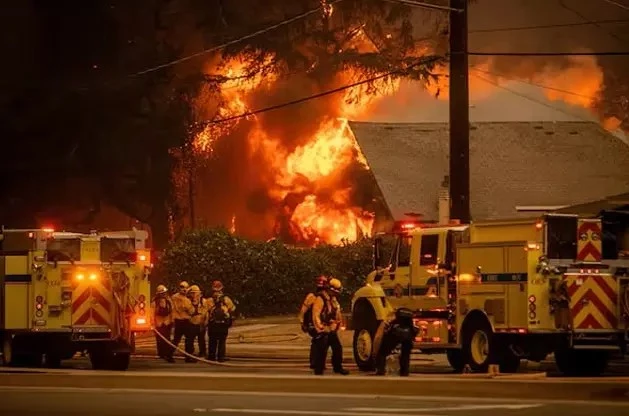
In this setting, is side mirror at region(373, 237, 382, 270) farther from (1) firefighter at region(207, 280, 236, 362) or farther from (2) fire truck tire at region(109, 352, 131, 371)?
(2) fire truck tire at region(109, 352, 131, 371)

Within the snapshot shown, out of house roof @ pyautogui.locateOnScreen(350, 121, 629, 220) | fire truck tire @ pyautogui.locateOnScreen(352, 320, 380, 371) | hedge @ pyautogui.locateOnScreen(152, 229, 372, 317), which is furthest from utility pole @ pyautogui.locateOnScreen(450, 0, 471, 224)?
house roof @ pyautogui.locateOnScreen(350, 121, 629, 220)

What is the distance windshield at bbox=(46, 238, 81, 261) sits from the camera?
21.8 metres

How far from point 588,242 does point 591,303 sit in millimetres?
979

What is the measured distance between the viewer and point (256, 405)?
14570 mm

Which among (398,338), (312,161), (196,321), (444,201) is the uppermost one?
(312,161)

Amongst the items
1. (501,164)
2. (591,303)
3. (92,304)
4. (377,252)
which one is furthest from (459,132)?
(501,164)

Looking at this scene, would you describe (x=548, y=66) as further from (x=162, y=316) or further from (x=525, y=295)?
(x=525, y=295)

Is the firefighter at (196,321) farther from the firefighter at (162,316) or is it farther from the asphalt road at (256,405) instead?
the asphalt road at (256,405)

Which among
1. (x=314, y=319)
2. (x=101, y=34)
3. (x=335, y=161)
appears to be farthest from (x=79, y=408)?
(x=335, y=161)

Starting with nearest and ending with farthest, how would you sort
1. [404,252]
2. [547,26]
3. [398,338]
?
[398,338] < [404,252] < [547,26]

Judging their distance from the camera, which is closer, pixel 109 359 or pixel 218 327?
pixel 109 359

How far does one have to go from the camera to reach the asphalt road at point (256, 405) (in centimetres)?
1378

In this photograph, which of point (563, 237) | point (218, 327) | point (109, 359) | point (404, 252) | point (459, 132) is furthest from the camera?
point (218, 327)

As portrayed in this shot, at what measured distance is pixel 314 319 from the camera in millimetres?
19844
